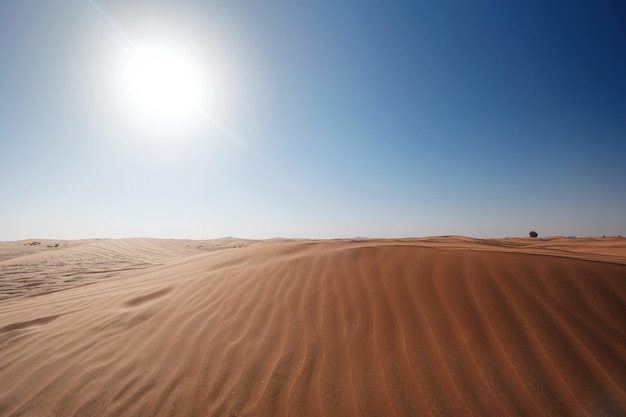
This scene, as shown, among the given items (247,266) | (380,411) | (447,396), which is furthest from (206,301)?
(447,396)

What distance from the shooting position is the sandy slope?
2.21 metres

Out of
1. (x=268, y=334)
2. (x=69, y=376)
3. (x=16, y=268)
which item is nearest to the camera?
(x=69, y=376)

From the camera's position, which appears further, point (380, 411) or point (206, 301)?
point (206, 301)

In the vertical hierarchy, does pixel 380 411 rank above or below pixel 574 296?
below

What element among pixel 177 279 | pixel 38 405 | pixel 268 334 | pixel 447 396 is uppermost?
pixel 177 279

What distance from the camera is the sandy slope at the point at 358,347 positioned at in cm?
221

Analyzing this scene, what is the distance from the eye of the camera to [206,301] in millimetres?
4211

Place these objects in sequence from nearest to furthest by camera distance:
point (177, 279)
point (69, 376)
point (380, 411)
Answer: point (380, 411) < point (69, 376) < point (177, 279)

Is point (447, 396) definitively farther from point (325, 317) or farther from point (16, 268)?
point (16, 268)

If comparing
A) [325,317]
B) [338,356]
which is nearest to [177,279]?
[325,317]

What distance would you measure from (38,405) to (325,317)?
2.84 metres

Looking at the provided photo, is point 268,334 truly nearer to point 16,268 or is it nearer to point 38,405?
point 38,405

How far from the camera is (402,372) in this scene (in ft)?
7.90

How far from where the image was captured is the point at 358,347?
2742 millimetres
